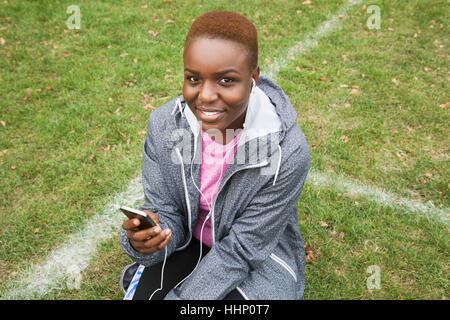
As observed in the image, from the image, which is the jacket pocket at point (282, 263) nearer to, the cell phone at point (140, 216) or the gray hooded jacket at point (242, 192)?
the gray hooded jacket at point (242, 192)

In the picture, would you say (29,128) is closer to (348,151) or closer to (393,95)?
(348,151)

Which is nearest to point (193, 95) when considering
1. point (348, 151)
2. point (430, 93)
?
point (348, 151)

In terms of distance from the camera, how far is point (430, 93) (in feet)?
15.4

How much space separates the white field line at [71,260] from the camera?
2.85 meters

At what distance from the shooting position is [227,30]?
5.36ft

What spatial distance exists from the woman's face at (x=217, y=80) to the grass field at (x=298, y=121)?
1822 millimetres

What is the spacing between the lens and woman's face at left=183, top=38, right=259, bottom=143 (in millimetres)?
1645

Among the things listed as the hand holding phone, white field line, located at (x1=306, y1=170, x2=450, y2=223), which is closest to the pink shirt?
the hand holding phone

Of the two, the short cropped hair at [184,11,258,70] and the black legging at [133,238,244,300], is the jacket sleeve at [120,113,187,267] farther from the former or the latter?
the short cropped hair at [184,11,258,70]

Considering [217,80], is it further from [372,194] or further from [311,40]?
[311,40]

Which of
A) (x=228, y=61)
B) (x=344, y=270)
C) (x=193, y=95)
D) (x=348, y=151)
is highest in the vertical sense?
(x=228, y=61)

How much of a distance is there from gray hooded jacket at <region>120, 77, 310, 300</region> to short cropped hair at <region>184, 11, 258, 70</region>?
13.4 inches

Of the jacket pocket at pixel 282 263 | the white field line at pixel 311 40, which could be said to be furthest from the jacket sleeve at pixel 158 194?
the white field line at pixel 311 40

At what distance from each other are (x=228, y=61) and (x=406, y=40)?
16.9 feet
